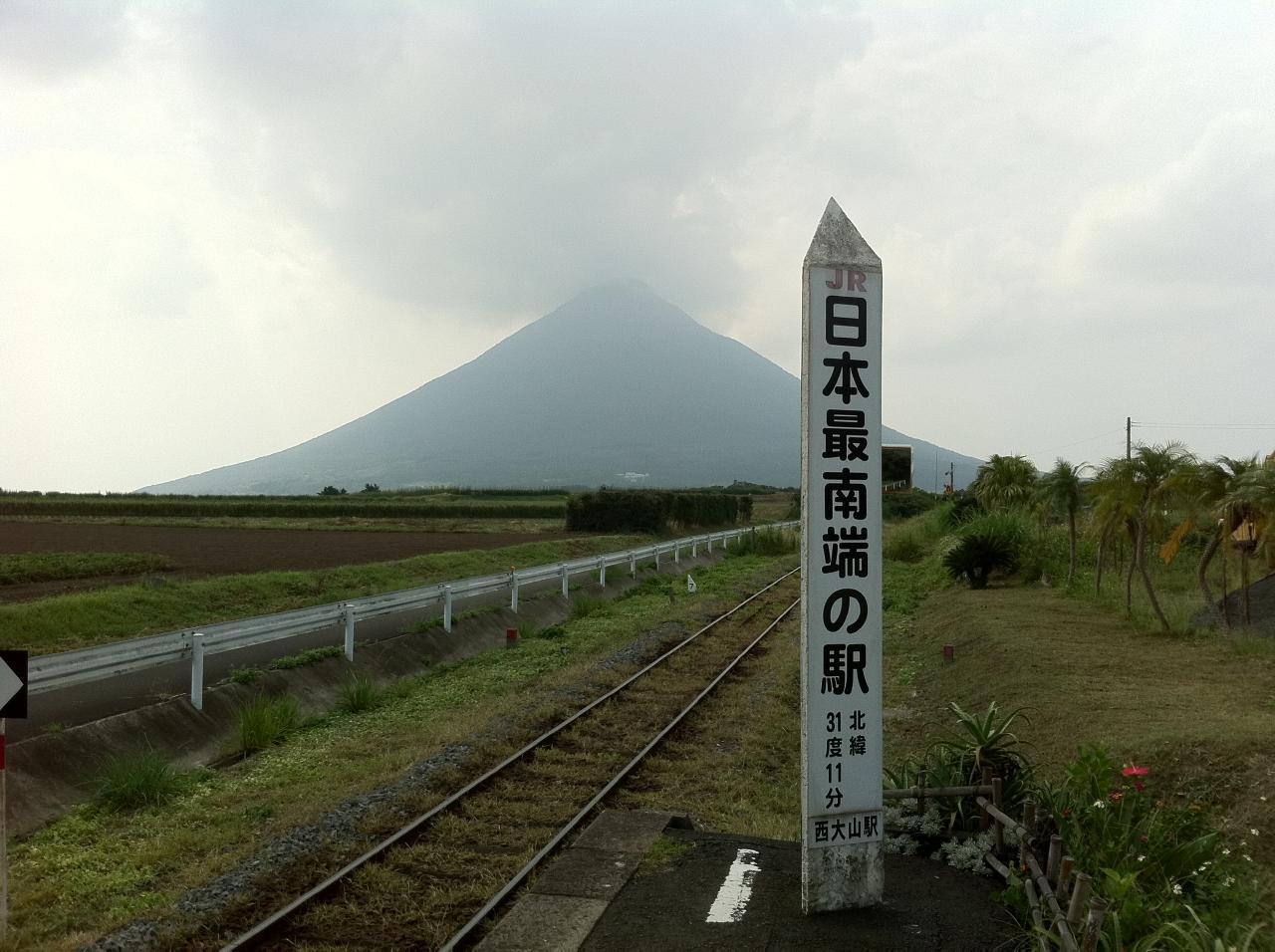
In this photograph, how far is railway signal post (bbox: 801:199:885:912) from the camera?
5684mm

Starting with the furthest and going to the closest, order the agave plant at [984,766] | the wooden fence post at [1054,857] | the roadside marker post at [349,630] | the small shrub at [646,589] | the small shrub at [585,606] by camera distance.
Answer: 1. the small shrub at [646,589]
2. the small shrub at [585,606]
3. the roadside marker post at [349,630]
4. the agave plant at [984,766]
5. the wooden fence post at [1054,857]

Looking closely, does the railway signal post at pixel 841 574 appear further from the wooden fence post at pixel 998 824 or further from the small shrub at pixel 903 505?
the small shrub at pixel 903 505

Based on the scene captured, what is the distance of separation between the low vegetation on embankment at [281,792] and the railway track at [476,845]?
36 centimetres

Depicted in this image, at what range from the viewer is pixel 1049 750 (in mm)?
9188

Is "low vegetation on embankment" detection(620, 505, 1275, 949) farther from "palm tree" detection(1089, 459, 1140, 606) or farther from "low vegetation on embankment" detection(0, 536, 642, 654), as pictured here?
"low vegetation on embankment" detection(0, 536, 642, 654)

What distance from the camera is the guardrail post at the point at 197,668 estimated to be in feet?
33.6

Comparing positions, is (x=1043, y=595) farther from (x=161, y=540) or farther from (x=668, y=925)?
(x=161, y=540)

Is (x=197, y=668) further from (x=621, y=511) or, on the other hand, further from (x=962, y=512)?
(x=621, y=511)

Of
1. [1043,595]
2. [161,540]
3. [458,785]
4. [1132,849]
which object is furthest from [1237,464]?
[161,540]

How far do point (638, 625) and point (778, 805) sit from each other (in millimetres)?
10615

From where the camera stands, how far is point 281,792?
28.0 feet

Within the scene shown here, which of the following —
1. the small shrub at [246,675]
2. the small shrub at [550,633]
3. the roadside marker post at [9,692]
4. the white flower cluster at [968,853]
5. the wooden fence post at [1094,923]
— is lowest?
the small shrub at [550,633]

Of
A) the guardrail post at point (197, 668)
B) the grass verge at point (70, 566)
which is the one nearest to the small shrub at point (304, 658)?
the guardrail post at point (197, 668)

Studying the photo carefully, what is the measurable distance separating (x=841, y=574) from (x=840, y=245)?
1.96 m
